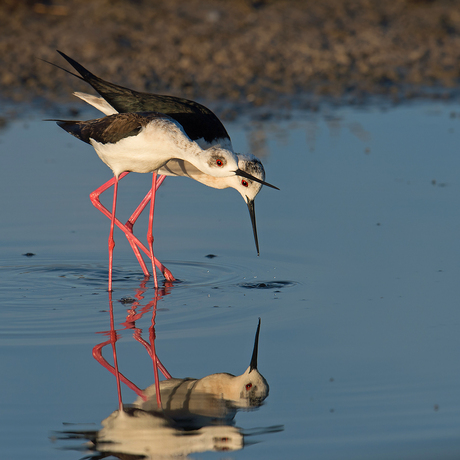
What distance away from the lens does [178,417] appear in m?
3.99

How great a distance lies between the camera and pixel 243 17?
1352 centimetres

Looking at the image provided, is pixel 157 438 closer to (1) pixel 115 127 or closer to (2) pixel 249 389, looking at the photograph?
(2) pixel 249 389

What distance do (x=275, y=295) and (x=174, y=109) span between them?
1.78 meters

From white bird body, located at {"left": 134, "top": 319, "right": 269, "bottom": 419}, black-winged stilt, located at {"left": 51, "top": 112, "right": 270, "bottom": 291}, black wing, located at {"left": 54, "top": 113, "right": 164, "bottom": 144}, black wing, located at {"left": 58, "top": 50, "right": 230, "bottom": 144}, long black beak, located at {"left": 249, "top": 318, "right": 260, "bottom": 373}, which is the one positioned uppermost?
black wing, located at {"left": 58, "top": 50, "right": 230, "bottom": 144}

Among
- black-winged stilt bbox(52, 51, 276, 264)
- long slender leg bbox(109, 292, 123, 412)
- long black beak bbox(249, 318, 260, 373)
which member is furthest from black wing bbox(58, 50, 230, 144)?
long black beak bbox(249, 318, 260, 373)

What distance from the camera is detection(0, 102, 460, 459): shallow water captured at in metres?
3.88

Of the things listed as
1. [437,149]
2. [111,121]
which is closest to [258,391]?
[111,121]

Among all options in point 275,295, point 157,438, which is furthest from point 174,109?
point 157,438

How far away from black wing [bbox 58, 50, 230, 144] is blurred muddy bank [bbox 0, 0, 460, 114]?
468 centimetres

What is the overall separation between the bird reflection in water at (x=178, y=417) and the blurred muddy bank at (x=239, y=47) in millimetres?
7584

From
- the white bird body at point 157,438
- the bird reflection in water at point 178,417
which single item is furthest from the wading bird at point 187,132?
the white bird body at point 157,438

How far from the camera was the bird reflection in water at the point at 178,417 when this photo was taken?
371cm

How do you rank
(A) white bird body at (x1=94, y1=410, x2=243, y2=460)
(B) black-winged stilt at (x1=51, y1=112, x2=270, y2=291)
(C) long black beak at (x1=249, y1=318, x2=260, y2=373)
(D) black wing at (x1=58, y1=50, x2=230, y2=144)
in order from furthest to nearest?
(D) black wing at (x1=58, y1=50, x2=230, y2=144) < (B) black-winged stilt at (x1=51, y1=112, x2=270, y2=291) < (C) long black beak at (x1=249, y1=318, x2=260, y2=373) < (A) white bird body at (x1=94, y1=410, x2=243, y2=460)

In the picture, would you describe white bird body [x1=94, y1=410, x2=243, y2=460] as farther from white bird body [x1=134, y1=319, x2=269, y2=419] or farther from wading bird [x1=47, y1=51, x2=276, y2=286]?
wading bird [x1=47, y1=51, x2=276, y2=286]
